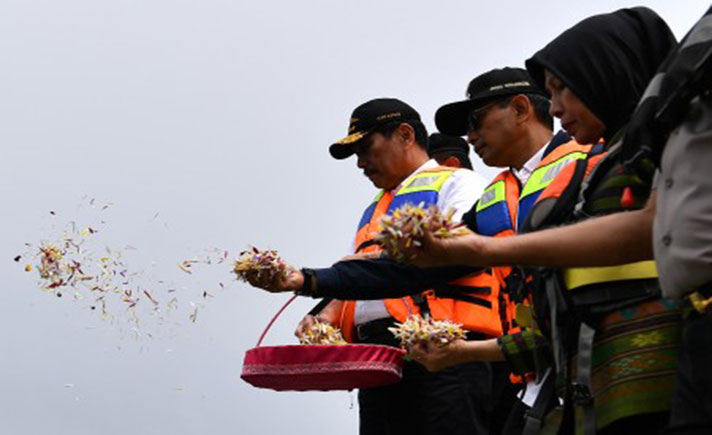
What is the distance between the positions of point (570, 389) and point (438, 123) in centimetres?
298

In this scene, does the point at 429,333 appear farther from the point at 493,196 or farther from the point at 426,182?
the point at 426,182

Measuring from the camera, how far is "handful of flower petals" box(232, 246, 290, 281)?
5.39m

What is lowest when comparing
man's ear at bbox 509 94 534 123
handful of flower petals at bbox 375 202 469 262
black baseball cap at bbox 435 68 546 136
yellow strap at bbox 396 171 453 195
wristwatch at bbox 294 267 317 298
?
handful of flower petals at bbox 375 202 469 262

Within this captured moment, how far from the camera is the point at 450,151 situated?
373 inches

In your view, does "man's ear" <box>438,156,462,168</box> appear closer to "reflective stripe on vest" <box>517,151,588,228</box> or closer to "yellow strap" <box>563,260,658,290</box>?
"reflective stripe on vest" <box>517,151,588,228</box>

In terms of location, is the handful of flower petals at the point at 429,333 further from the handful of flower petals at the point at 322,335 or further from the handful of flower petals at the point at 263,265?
the handful of flower petals at the point at 322,335

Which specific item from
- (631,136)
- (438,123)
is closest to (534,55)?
(631,136)

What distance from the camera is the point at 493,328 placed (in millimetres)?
5773

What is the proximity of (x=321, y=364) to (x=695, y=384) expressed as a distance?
3.07 meters

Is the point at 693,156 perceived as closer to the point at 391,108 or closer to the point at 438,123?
the point at 438,123

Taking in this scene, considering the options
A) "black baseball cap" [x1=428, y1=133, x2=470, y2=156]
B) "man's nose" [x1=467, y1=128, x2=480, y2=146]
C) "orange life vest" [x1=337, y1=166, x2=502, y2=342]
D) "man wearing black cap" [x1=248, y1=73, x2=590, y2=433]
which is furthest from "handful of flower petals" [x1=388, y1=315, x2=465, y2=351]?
"black baseball cap" [x1=428, y1=133, x2=470, y2=156]

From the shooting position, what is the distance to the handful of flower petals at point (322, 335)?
6.35m

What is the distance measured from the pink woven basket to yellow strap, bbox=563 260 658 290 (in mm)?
2221

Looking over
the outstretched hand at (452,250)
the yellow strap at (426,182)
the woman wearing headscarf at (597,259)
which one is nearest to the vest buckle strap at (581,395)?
the woman wearing headscarf at (597,259)
